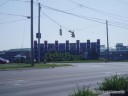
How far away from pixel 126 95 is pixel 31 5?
3681 cm

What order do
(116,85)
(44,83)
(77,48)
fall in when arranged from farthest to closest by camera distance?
1. (77,48)
2. (44,83)
3. (116,85)

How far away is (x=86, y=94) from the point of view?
11.1 meters

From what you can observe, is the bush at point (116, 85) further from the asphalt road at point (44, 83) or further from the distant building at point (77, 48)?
the distant building at point (77, 48)

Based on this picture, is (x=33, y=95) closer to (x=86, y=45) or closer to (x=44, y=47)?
(x=44, y=47)

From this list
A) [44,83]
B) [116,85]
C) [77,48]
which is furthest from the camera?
[77,48]

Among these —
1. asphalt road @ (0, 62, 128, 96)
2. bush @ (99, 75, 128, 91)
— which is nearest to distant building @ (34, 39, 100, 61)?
asphalt road @ (0, 62, 128, 96)

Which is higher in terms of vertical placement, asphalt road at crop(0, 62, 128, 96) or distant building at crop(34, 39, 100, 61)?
distant building at crop(34, 39, 100, 61)

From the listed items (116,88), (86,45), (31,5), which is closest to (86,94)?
(116,88)

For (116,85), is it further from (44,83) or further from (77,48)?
(77,48)

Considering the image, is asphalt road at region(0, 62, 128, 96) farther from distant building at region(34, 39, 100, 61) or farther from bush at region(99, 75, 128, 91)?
distant building at region(34, 39, 100, 61)

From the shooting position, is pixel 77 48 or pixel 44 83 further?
pixel 77 48

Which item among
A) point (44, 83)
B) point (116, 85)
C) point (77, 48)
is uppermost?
point (77, 48)

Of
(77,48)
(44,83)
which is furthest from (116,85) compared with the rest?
(77,48)

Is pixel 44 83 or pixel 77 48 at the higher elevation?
pixel 77 48
